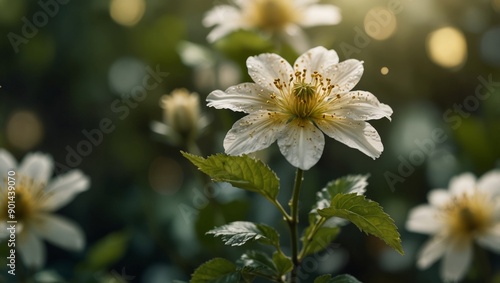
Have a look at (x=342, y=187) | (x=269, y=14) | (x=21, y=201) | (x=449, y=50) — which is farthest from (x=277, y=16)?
(x=342, y=187)

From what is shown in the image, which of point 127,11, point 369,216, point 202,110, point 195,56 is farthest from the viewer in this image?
point 127,11

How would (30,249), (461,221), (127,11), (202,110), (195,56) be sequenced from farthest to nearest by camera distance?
(127,11) → (202,110) → (195,56) → (461,221) → (30,249)

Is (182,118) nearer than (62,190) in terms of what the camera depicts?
No

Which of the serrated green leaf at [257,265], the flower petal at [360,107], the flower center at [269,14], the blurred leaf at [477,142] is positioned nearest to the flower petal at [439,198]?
the blurred leaf at [477,142]

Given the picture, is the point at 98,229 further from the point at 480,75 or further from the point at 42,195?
the point at 480,75

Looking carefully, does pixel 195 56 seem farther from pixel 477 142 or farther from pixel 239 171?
pixel 239 171

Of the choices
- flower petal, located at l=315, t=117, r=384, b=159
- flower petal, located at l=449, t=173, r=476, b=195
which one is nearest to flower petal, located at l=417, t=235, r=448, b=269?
flower petal, located at l=449, t=173, r=476, b=195
